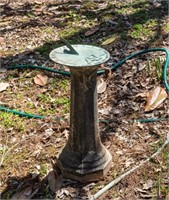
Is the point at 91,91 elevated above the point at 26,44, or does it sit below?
above

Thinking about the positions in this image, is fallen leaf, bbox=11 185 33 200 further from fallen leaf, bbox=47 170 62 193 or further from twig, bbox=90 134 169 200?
twig, bbox=90 134 169 200

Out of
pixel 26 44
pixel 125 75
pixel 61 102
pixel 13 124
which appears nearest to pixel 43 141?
pixel 13 124

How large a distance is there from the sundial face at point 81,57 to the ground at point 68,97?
83 centimetres

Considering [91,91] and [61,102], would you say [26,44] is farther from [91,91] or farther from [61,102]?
[91,91]

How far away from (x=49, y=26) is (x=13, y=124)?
213cm

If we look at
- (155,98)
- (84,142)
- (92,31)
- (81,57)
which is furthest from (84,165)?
(92,31)

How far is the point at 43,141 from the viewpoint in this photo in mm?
2959

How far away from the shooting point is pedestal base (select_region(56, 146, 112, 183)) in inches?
99.4

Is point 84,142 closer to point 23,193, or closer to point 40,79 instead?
point 23,193

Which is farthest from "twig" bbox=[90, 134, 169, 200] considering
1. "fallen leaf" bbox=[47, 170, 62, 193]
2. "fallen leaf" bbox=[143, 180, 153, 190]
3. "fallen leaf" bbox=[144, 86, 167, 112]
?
"fallen leaf" bbox=[144, 86, 167, 112]

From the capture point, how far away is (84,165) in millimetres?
2529

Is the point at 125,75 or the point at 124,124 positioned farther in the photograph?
the point at 125,75

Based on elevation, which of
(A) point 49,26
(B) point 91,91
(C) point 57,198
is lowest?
(C) point 57,198

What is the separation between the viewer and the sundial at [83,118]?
88.2 inches
